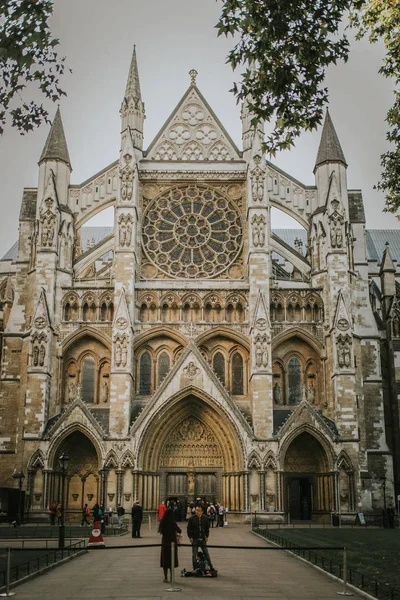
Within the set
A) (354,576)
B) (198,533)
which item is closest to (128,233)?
(198,533)

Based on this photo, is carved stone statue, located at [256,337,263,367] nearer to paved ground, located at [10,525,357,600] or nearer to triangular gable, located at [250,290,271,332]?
triangular gable, located at [250,290,271,332]

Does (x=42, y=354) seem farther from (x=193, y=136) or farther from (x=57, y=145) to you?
(x=193, y=136)

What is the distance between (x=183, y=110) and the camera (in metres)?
43.5

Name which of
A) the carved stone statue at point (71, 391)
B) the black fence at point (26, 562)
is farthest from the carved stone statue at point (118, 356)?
the black fence at point (26, 562)

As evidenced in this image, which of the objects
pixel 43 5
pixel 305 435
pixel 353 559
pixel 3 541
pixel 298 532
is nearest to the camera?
pixel 43 5

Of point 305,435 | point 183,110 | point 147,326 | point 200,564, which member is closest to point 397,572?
point 200,564

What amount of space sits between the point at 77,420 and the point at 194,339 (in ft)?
23.1

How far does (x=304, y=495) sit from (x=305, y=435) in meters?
3.25

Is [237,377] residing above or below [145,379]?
above

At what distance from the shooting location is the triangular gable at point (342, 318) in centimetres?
3694

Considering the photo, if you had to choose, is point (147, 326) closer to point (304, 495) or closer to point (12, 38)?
point (304, 495)

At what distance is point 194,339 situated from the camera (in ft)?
124

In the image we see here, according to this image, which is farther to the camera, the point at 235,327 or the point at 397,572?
the point at 235,327

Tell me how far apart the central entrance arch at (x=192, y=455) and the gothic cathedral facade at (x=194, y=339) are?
0.33 ft
